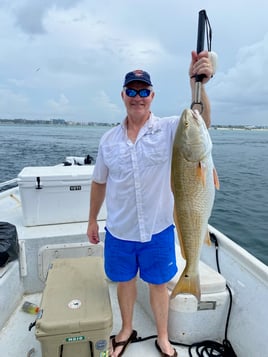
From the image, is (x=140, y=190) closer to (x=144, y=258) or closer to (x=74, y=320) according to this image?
(x=144, y=258)

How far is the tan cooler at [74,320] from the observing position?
2127 mm

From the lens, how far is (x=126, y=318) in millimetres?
2689

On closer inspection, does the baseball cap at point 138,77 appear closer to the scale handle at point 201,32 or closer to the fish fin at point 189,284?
the scale handle at point 201,32

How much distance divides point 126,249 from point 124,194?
42 centimetres

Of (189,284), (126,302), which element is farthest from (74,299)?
(189,284)

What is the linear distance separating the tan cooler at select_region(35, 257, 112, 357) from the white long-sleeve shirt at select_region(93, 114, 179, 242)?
1.72ft

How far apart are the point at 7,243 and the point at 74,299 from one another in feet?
3.26

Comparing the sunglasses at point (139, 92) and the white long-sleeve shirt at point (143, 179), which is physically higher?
the sunglasses at point (139, 92)

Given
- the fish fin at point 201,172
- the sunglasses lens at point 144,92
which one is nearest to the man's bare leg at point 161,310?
the fish fin at point 201,172

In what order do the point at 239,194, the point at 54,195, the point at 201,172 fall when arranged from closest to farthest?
1. the point at 201,172
2. the point at 54,195
3. the point at 239,194

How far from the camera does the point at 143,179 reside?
226cm

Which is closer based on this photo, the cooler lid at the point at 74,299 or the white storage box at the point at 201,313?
the cooler lid at the point at 74,299

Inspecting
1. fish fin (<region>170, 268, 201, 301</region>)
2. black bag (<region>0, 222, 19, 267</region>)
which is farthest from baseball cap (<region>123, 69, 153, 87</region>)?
black bag (<region>0, 222, 19, 267</region>)

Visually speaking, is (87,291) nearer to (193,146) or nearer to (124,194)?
(124,194)
